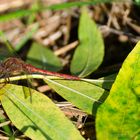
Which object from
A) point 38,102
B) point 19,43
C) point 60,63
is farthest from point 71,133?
point 19,43

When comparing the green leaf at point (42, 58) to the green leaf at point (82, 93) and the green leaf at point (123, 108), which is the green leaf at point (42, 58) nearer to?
the green leaf at point (82, 93)

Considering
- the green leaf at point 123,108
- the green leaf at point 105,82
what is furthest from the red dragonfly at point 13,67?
the green leaf at point 123,108

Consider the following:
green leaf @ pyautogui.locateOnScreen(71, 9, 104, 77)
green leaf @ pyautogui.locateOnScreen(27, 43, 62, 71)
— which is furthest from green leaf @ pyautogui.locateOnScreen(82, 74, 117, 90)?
green leaf @ pyautogui.locateOnScreen(27, 43, 62, 71)

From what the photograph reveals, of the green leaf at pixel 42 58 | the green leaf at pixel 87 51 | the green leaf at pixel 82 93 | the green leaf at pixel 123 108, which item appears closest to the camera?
the green leaf at pixel 123 108

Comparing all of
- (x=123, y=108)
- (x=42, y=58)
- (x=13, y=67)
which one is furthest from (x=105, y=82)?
(x=42, y=58)

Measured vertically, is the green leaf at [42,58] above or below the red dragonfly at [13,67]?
below

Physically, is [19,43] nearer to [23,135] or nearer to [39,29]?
[39,29]

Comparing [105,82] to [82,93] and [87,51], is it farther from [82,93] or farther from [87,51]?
[87,51]
